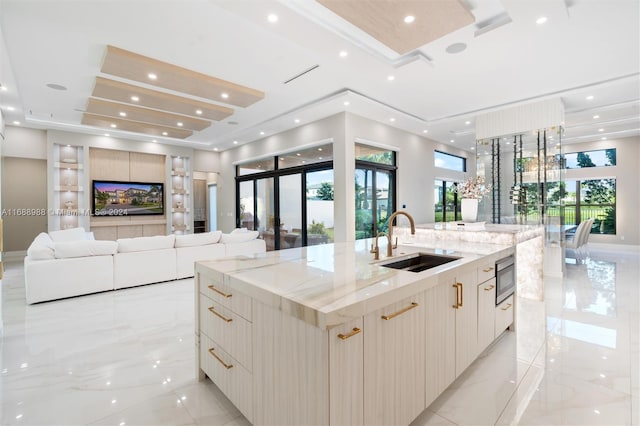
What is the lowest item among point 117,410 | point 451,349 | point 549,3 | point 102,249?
point 117,410

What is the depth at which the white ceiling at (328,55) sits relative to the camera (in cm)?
295

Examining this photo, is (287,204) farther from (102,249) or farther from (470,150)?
(470,150)

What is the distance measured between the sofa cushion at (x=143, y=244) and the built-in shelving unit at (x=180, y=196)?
4.44 meters

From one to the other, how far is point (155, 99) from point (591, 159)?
11.5m

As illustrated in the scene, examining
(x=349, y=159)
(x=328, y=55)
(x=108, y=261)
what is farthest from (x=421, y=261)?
(x=108, y=261)

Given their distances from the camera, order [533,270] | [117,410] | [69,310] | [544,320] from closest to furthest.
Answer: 1. [117,410]
2. [544,320]
3. [69,310]
4. [533,270]

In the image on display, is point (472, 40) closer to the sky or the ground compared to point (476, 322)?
closer to the sky

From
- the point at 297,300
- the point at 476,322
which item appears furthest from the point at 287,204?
the point at 297,300

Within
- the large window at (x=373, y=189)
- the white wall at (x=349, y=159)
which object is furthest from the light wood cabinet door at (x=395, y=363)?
the large window at (x=373, y=189)

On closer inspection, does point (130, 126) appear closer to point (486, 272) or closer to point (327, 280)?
point (327, 280)

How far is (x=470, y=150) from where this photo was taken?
10133mm

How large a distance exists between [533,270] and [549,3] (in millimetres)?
3066

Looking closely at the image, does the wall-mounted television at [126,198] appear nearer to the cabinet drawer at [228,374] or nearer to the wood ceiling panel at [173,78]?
the wood ceiling panel at [173,78]

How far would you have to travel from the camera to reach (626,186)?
8438mm
